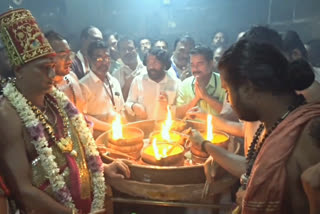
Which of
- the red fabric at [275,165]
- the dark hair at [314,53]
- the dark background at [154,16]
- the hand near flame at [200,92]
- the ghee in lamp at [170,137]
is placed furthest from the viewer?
the dark background at [154,16]

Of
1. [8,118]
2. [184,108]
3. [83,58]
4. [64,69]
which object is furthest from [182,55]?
[8,118]

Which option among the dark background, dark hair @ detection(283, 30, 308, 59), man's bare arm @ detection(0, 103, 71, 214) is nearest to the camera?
man's bare arm @ detection(0, 103, 71, 214)

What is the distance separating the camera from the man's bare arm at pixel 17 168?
1.95 m

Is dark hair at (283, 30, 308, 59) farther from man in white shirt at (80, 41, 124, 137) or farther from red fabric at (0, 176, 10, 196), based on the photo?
red fabric at (0, 176, 10, 196)

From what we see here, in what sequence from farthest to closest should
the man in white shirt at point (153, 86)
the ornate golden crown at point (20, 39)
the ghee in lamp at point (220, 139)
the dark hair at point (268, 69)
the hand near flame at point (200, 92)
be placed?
the man in white shirt at point (153, 86), the hand near flame at point (200, 92), the ghee in lamp at point (220, 139), the ornate golden crown at point (20, 39), the dark hair at point (268, 69)

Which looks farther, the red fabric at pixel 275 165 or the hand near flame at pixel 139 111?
the hand near flame at pixel 139 111

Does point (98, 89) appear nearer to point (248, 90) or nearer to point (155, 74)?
point (155, 74)

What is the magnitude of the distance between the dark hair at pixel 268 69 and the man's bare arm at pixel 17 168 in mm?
1467

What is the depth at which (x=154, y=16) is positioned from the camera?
589 inches

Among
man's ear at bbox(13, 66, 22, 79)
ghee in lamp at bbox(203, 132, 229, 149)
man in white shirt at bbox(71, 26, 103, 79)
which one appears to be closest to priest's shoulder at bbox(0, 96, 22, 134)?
man's ear at bbox(13, 66, 22, 79)

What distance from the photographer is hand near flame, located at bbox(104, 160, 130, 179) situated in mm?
2408

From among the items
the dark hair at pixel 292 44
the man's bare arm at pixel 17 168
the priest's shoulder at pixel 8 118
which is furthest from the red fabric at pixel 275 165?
the dark hair at pixel 292 44

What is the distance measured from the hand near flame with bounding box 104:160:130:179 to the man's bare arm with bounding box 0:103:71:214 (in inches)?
19.4

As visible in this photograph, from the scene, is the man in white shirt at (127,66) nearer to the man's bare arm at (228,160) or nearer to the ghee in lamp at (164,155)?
the ghee in lamp at (164,155)
